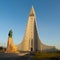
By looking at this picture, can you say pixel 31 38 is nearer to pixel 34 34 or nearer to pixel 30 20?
pixel 34 34

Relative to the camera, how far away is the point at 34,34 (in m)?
95.2

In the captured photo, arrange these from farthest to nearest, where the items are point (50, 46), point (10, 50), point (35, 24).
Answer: point (35, 24) → point (50, 46) → point (10, 50)

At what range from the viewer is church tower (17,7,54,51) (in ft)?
300

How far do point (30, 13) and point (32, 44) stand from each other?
18.5 m

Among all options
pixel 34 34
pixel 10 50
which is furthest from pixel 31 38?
pixel 10 50

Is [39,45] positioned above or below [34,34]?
below

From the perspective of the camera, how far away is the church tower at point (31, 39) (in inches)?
3600

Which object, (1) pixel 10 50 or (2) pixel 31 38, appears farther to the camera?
(2) pixel 31 38

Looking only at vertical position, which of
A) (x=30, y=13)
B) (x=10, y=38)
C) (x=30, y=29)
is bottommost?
(x=10, y=38)

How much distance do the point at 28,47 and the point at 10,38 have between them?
145ft

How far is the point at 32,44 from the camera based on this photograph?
9450 centimetres

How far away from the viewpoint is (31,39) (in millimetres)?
94562

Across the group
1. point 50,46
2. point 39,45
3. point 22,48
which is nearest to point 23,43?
point 22,48

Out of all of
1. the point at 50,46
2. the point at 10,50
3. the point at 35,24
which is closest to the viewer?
the point at 10,50
